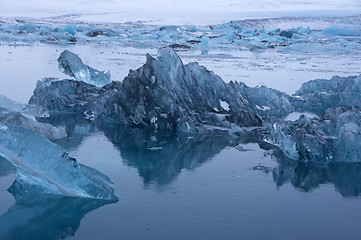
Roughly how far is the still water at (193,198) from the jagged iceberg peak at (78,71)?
2.41 m

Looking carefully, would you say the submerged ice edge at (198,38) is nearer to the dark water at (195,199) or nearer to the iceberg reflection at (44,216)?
the dark water at (195,199)

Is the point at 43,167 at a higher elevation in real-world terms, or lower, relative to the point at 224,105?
higher

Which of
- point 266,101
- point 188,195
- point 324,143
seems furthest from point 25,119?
point 266,101

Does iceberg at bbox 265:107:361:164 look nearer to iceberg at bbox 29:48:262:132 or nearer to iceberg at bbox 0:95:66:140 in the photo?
iceberg at bbox 29:48:262:132

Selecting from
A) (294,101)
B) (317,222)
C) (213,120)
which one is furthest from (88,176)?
(294,101)

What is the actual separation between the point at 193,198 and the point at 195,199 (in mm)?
25

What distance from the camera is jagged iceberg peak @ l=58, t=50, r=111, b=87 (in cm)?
818

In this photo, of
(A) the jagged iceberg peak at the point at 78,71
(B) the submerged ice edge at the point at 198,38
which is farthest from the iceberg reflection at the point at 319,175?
(B) the submerged ice edge at the point at 198,38

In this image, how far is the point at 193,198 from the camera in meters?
4.07

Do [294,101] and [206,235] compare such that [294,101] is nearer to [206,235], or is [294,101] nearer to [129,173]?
[129,173]

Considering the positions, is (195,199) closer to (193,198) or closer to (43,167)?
(193,198)

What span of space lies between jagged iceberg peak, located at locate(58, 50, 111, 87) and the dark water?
8.40ft

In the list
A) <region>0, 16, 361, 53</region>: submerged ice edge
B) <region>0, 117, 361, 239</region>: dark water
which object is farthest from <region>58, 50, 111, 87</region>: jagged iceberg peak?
<region>0, 16, 361, 53</region>: submerged ice edge

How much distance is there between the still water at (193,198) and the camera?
346 cm
